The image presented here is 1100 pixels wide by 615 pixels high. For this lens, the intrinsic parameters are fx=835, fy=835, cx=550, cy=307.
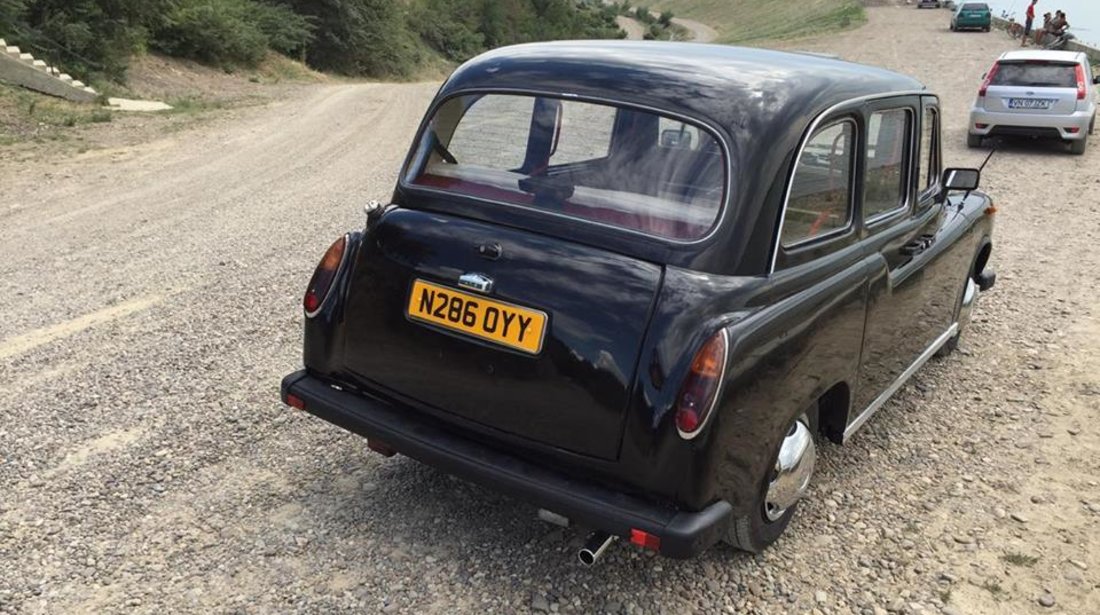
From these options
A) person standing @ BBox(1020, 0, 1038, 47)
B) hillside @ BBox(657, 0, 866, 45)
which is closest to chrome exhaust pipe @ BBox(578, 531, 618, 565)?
hillside @ BBox(657, 0, 866, 45)

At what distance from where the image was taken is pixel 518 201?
321 centimetres

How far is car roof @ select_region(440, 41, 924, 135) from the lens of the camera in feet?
10.0

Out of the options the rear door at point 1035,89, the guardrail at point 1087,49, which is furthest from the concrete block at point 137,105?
the guardrail at point 1087,49

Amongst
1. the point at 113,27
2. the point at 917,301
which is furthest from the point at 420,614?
the point at 113,27

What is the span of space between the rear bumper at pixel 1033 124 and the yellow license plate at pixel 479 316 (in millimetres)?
12934

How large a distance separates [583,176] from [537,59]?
58cm

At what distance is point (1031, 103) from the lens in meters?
13.1

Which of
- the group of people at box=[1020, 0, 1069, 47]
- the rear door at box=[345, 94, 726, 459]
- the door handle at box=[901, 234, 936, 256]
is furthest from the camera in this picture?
the group of people at box=[1020, 0, 1069, 47]

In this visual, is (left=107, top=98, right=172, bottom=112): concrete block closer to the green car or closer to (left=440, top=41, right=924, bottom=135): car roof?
(left=440, top=41, right=924, bottom=135): car roof

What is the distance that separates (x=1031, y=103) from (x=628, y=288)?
13.0m

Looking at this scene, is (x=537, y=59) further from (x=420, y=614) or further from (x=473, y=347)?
(x=420, y=614)

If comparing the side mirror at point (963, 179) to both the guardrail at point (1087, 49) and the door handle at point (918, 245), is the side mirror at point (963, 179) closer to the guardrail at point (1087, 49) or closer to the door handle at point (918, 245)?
the door handle at point (918, 245)

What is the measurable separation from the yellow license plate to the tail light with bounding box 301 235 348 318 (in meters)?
0.46

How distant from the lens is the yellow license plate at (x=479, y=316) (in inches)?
113
